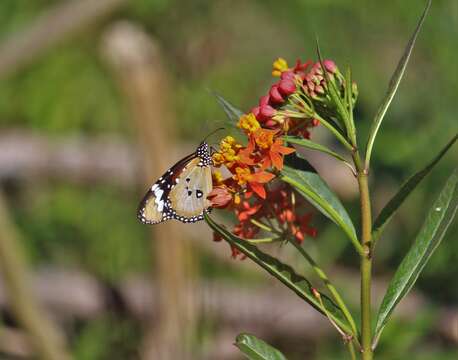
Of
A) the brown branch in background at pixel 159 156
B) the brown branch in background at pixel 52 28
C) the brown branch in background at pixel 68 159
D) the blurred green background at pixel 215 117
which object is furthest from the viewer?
the brown branch in background at pixel 68 159

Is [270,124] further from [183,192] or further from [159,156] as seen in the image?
[159,156]

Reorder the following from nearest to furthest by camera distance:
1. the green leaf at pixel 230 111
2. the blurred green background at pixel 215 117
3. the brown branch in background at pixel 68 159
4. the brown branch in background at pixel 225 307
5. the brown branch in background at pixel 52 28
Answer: the green leaf at pixel 230 111 → the brown branch in background at pixel 225 307 → the blurred green background at pixel 215 117 → the brown branch in background at pixel 52 28 → the brown branch in background at pixel 68 159

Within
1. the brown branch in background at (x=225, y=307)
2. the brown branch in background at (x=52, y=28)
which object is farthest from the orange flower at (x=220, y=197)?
the brown branch in background at (x=52, y=28)

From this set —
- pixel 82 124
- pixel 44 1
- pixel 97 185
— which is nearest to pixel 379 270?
pixel 97 185

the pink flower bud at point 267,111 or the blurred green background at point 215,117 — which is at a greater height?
the blurred green background at point 215,117

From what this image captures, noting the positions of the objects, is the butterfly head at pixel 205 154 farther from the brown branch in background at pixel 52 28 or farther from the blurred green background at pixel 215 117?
the brown branch in background at pixel 52 28

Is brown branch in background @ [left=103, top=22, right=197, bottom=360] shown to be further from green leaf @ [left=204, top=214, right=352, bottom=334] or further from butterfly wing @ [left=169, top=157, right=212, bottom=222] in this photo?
green leaf @ [left=204, top=214, right=352, bottom=334]

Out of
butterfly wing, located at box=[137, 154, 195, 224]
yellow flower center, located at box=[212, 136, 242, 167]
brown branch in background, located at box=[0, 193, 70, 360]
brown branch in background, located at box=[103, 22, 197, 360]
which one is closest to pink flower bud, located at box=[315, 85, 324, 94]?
yellow flower center, located at box=[212, 136, 242, 167]
